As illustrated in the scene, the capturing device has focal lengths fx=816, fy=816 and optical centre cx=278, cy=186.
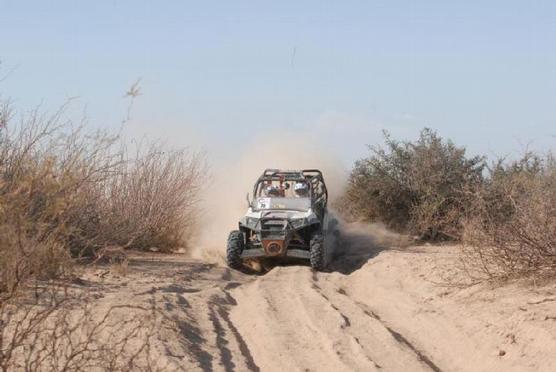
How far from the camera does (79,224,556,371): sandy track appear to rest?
7.94 m

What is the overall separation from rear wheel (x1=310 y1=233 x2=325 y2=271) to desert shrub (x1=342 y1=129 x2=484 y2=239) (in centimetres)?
532

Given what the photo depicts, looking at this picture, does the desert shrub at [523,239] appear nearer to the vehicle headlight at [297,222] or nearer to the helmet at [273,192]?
the vehicle headlight at [297,222]

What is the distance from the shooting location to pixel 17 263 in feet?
16.4

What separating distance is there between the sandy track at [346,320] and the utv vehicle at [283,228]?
2.90 feet

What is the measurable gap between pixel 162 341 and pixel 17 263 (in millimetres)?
3269

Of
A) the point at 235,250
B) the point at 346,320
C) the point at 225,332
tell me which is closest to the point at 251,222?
the point at 235,250

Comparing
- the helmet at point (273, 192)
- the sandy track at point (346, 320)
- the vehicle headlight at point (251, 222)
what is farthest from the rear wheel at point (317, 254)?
the helmet at point (273, 192)

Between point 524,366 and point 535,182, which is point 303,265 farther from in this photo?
point 524,366

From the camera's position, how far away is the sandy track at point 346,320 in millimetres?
7941

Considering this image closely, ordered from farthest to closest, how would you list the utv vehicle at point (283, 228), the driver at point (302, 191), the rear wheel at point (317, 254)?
the driver at point (302, 191) < the utv vehicle at point (283, 228) < the rear wheel at point (317, 254)

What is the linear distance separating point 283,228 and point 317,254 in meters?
0.81

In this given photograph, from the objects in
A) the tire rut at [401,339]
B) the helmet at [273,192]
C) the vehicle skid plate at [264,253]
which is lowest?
the tire rut at [401,339]

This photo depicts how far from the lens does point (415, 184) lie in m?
20.1

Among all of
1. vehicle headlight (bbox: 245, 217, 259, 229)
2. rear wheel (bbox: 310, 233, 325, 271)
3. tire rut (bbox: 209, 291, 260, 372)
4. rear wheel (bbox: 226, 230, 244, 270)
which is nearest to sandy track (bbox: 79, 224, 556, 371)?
tire rut (bbox: 209, 291, 260, 372)
